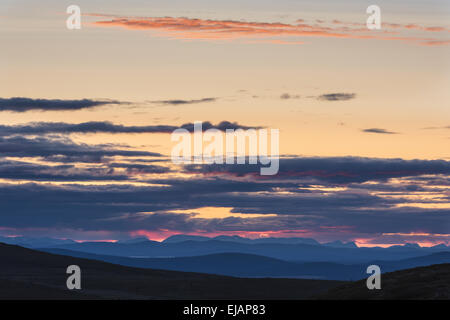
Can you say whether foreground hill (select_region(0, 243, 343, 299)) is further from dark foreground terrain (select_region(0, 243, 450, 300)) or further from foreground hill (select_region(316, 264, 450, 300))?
foreground hill (select_region(316, 264, 450, 300))

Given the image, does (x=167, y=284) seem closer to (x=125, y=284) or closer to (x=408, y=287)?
(x=125, y=284)

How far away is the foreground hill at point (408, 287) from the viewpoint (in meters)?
56.3

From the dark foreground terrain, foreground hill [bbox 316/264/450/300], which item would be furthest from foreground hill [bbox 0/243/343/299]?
foreground hill [bbox 316/264/450/300]

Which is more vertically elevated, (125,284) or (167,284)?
(125,284)

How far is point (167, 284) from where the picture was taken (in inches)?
4284

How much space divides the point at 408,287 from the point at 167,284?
54240 mm

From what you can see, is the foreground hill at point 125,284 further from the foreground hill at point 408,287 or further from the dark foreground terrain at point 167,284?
the foreground hill at point 408,287

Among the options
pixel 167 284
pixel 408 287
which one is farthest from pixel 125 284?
pixel 408 287

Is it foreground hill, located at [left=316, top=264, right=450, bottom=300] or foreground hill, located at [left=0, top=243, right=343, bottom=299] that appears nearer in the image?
foreground hill, located at [left=316, top=264, right=450, bottom=300]

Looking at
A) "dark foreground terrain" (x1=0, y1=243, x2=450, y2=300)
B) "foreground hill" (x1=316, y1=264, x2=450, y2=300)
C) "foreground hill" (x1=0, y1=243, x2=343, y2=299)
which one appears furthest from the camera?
"foreground hill" (x1=0, y1=243, x2=343, y2=299)

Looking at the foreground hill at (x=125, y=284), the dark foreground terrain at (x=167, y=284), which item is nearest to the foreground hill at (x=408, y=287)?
the dark foreground terrain at (x=167, y=284)

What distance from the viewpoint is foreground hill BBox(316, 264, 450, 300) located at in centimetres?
5634
